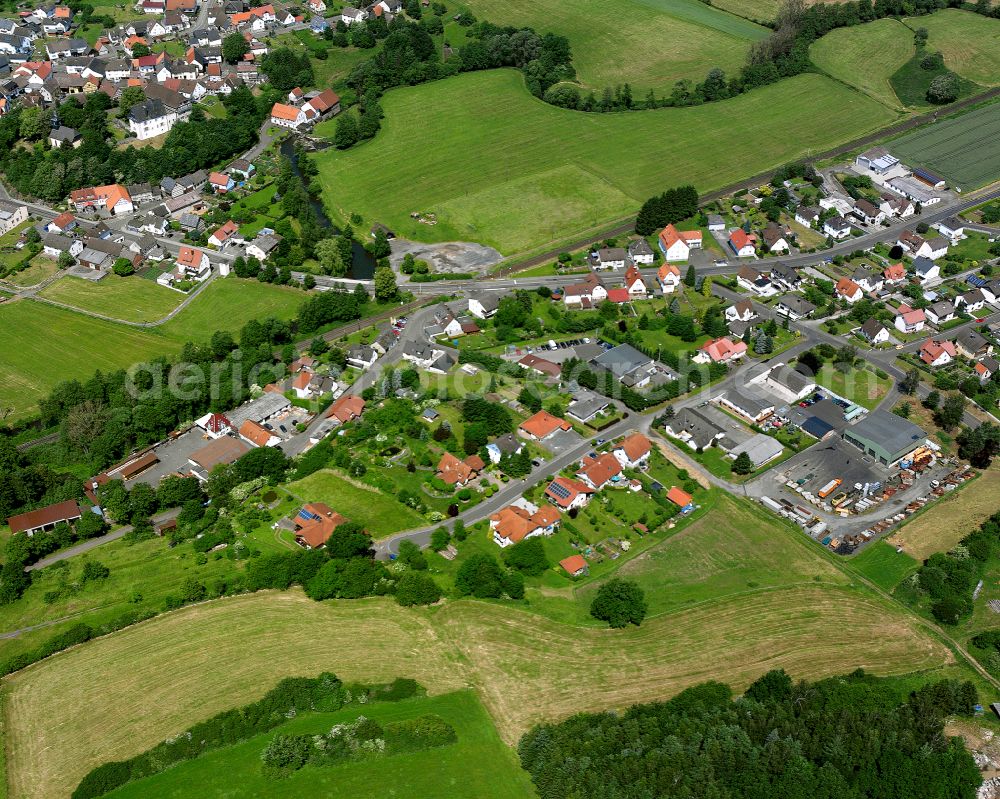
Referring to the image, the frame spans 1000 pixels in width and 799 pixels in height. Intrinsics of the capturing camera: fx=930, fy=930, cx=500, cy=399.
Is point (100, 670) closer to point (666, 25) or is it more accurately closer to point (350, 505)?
point (350, 505)

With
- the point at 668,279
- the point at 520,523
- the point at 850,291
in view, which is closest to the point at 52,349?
the point at 520,523

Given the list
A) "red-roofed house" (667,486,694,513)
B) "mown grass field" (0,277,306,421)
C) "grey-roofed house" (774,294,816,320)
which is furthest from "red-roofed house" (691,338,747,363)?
"mown grass field" (0,277,306,421)

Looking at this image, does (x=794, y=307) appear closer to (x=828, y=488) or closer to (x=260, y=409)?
(x=828, y=488)

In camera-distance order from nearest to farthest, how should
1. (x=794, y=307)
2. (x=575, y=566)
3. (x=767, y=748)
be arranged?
1. (x=767, y=748)
2. (x=575, y=566)
3. (x=794, y=307)

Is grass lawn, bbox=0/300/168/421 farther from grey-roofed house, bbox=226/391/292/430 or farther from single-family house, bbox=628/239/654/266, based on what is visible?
single-family house, bbox=628/239/654/266

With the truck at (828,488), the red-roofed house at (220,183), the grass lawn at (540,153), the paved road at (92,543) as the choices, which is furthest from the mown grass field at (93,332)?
the truck at (828,488)

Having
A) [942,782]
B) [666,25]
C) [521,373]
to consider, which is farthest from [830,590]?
[666,25]
